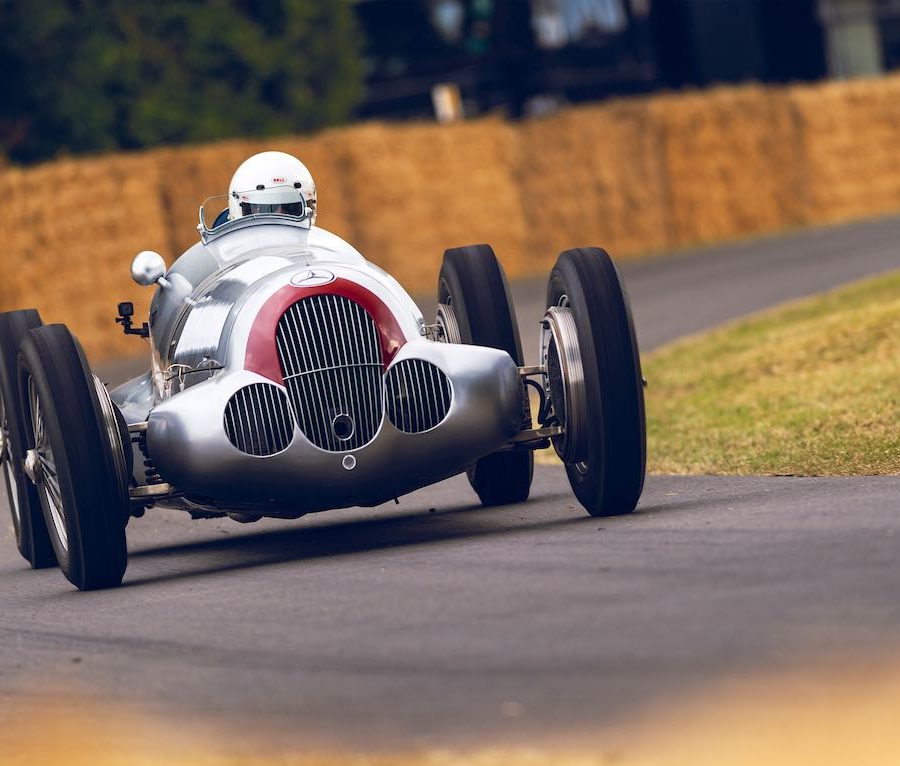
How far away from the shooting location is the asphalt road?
5031 millimetres

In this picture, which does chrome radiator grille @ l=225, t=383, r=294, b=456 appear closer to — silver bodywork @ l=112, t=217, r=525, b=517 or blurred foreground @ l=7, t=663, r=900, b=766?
silver bodywork @ l=112, t=217, r=525, b=517

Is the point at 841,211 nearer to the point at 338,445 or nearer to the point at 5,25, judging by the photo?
the point at 5,25

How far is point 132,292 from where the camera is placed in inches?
1014

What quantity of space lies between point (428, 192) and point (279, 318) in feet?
74.9

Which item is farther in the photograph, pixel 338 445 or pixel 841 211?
pixel 841 211

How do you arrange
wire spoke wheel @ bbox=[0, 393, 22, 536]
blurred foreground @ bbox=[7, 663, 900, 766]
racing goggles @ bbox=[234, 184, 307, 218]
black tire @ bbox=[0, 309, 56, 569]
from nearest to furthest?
blurred foreground @ bbox=[7, 663, 900, 766] < black tire @ bbox=[0, 309, 56, 569] < wire spoke wheel @ bbox=[0, 393, 22, 536] < racing goggles @ bbox=[234, 184, 307, 218]

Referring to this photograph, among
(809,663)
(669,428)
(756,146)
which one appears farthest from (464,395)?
(756,146)

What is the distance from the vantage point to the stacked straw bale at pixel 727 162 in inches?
1298

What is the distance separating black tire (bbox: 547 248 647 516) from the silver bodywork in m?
0.35

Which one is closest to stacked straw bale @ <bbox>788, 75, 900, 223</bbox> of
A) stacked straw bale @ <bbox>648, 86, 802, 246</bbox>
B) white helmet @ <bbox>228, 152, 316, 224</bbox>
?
stacked straw bale @ <bbox>648, 86, 802, 246</bbox>

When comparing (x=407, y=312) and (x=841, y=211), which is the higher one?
(x=407, y=312)

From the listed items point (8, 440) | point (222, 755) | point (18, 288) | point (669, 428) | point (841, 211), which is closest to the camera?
point (222, 755)

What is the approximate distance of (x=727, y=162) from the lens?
33344mm

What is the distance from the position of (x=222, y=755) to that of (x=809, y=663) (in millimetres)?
1512
